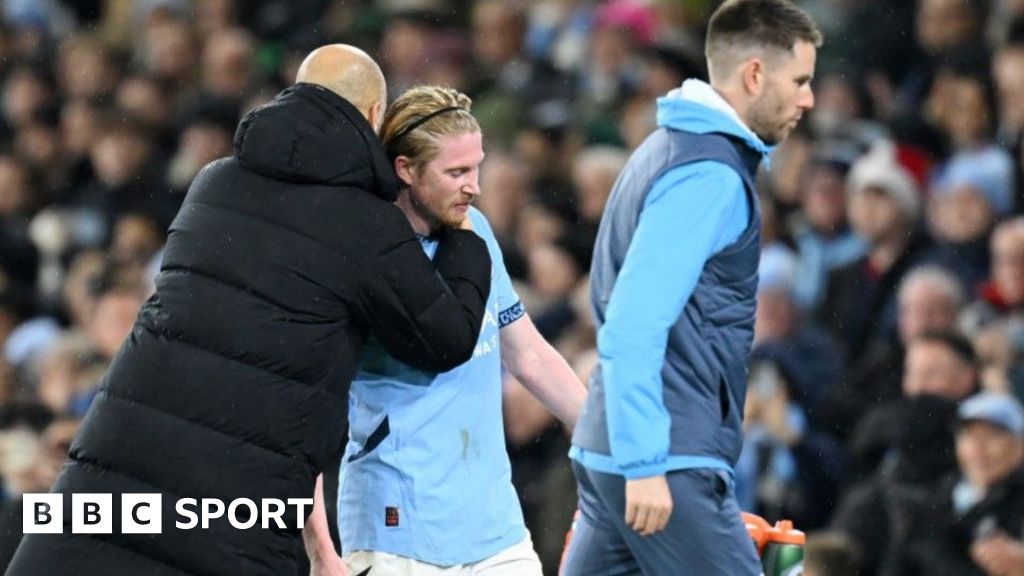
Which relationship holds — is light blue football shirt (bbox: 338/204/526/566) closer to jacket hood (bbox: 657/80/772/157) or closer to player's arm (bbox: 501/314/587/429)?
player's arm (bbox: 501/314/587/429)

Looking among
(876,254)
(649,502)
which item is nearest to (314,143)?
(649,502)

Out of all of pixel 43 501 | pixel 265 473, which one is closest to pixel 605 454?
pixel 265 473

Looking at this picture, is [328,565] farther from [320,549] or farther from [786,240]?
[786,240]

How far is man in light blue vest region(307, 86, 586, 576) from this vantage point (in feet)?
14.7

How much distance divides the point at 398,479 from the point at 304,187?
0.65 meters

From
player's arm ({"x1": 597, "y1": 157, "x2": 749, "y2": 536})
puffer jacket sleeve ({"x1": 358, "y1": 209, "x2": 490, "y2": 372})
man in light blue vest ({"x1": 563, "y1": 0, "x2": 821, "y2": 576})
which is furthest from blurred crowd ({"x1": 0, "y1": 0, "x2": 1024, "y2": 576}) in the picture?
player's arm ({"x1": 597, "y1": 157, "x2": 749, "y2": 536})

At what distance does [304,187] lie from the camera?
4285 mm

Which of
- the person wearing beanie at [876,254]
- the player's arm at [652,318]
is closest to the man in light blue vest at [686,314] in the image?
the player's arm at [652,318]

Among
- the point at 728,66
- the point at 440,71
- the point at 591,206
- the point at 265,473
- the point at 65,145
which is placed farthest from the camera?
the point at 65,145

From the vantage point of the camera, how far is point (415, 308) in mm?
4270

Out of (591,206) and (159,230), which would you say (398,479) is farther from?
(159,230)

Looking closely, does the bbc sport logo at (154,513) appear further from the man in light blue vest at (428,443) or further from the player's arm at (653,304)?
the player's arm at (653,304)

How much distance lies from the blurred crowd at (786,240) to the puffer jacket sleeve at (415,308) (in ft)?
7.27

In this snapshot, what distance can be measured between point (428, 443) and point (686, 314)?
603mm
